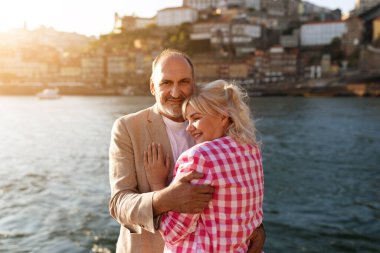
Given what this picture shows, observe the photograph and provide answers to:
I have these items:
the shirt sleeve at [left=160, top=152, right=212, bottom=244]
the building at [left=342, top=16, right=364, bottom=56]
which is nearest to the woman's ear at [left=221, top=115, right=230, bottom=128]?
the shirt sleeve at [left=160, top=152, right=212, bottom=244]

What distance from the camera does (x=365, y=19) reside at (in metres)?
72.8

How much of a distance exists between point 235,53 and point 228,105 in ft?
219

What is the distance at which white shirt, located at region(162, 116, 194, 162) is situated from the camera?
5.77 feet

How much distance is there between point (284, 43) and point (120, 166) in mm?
72214

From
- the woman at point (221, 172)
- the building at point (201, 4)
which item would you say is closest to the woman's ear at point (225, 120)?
the woman at point (221, 172)

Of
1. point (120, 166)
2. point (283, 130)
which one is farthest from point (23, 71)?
point (120, 166)

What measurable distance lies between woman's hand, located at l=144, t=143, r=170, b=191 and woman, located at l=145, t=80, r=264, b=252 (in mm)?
169

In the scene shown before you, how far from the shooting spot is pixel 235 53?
6731 cm

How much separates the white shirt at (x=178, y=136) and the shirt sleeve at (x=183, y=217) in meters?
0.29

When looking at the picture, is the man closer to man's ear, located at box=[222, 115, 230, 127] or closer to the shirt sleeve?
the shirt sleeve

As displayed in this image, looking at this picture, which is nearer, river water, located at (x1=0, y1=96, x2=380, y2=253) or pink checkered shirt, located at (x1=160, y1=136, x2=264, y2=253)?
pink checkered shirt, located at (x1=160, y1=136, x2=264, y2=253)

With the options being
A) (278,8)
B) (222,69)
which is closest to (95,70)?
(222,69)

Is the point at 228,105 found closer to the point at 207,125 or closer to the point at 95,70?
the point at 207,125

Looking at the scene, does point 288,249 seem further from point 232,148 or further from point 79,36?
point 79,36
